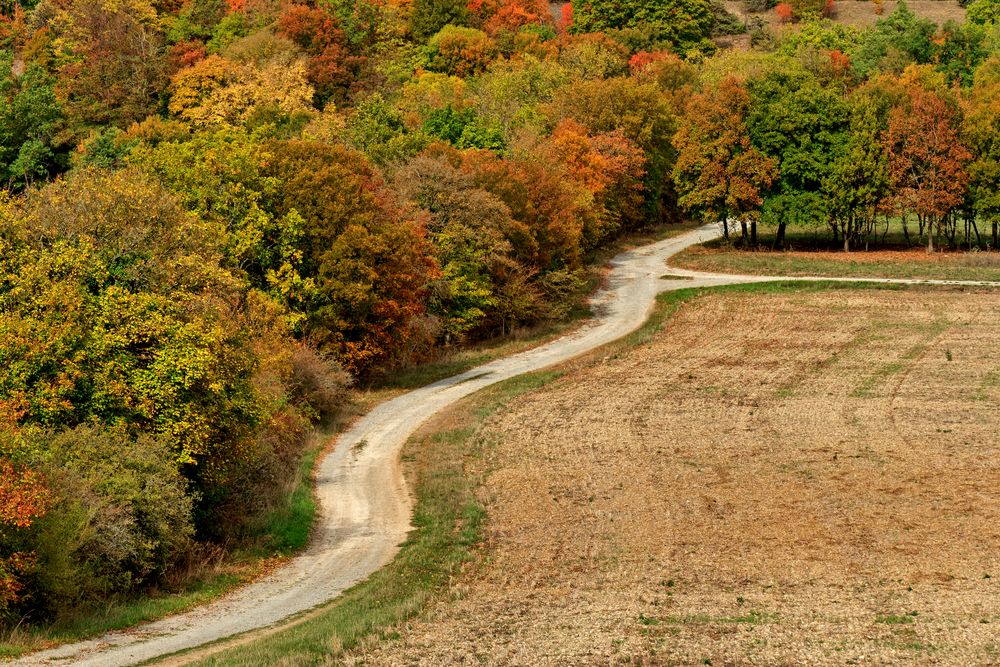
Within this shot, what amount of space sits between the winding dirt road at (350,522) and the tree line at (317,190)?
7.22 feet

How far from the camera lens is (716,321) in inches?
3241

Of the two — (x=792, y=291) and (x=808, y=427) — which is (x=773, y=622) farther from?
(x=792, y=291)

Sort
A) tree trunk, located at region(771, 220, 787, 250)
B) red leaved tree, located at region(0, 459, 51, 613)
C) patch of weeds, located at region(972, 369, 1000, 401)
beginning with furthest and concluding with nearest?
tree trunk, located at region(771, 220, 787, 250) → patch of weeds, located at region(972, 369, 1000, 401) → red leaved tree, located at region(0, 459, 51, 613)

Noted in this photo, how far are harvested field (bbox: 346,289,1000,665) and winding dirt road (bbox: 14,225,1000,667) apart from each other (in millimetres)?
3898

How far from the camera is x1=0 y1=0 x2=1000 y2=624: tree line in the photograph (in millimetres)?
36219

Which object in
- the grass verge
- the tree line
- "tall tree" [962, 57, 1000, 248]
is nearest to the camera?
the grass verge

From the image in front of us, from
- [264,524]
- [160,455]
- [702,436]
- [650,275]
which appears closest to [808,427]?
[702,436]

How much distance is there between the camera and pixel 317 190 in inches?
2571

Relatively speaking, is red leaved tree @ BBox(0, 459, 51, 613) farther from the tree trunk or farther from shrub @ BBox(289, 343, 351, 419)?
the tree trunk

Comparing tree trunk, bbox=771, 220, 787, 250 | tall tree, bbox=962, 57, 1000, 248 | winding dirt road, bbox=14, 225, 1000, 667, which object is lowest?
winding dirt road, bbox=14, 225, 1000, 667

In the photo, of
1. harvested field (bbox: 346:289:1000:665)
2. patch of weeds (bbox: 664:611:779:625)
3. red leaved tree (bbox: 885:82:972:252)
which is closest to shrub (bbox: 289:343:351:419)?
harvested field (bbox: 346:289:1000:665)

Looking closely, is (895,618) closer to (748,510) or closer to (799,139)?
(748,510)

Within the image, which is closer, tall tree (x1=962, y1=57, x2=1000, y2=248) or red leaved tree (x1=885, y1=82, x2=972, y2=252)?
tall tree (x1=962, y1=57, x2=1000, y2=248)

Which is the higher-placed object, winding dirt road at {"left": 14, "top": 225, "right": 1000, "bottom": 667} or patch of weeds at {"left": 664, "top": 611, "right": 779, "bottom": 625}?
winding dirt road at {"left": 14, "top": 225, "right": 1000, "bottom": 667}
